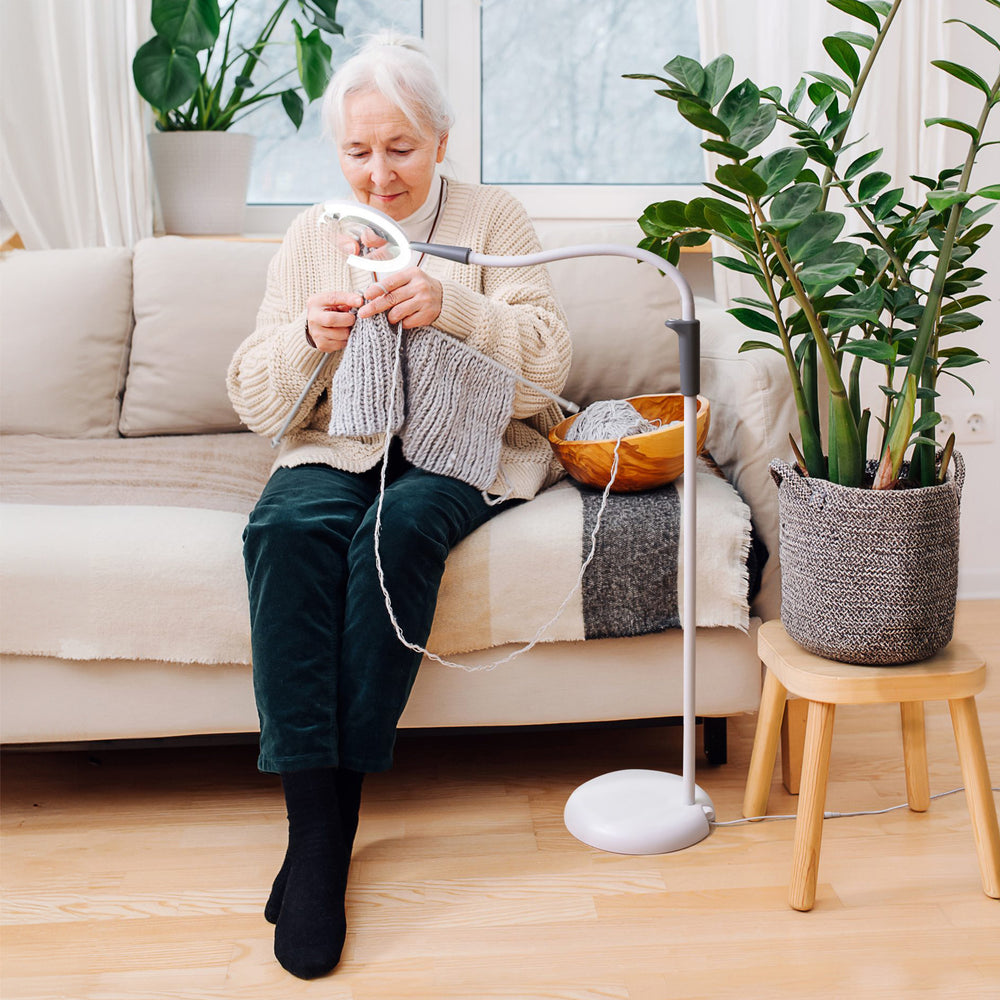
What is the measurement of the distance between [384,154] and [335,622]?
2.34 ft

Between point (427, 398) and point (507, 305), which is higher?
point (507, 305)

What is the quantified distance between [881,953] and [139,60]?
201 cm

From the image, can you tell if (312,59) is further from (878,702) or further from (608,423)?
(878,702)

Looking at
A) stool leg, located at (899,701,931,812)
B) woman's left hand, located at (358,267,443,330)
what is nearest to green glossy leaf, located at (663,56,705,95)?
woman's left hand, located at (358,267,443,330)

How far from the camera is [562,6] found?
7.77ft

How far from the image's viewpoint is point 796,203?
1099mm

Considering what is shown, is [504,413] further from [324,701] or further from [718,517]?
[324,701]

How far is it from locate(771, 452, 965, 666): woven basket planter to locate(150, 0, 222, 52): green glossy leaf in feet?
5.08

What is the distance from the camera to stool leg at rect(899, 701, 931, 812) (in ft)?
4.58

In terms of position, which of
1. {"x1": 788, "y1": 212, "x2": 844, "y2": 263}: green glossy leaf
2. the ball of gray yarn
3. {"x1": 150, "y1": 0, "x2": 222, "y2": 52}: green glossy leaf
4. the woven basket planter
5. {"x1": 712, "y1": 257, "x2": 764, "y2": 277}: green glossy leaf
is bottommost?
the woven basket planter

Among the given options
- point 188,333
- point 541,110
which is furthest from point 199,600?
point 541,110

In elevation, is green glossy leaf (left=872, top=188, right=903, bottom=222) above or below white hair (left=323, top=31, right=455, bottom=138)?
below

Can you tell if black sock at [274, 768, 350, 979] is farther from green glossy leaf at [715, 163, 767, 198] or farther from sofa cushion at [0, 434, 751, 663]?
green glossy leaf at [715, 163, 767, 198]

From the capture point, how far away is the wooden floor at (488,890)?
110 cm
